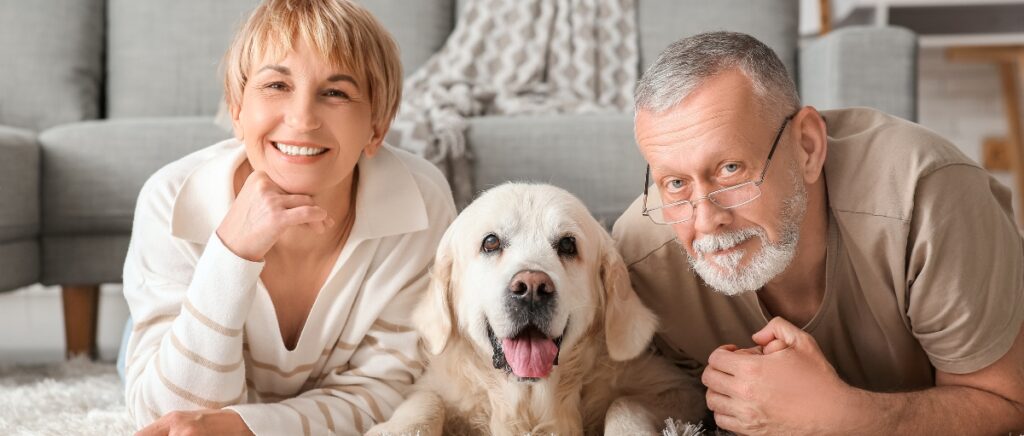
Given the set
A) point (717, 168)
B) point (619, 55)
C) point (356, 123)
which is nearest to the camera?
point (717, 168)

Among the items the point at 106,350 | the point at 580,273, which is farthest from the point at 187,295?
the point at 106,350

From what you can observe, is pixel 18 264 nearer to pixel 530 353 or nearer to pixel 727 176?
pixel 530 353

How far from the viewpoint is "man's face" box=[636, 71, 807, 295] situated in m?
1.45

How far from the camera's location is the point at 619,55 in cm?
340

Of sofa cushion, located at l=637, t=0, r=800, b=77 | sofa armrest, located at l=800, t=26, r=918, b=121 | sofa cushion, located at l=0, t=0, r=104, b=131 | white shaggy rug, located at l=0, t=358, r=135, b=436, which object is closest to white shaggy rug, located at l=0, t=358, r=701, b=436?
white shaggy rug, located at l=0, t=358, r=135, b=436

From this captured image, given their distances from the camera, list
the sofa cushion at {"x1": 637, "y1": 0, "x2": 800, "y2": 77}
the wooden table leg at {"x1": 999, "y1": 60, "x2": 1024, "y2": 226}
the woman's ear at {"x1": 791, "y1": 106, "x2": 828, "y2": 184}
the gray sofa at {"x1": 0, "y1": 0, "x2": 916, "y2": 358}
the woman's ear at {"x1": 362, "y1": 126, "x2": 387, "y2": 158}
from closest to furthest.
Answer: the woman's ear at {"x1": 791, "y1": 106, "x2": 828, "y2": 184} < the woman's ear at {"x1": 362, "y1": 126, "x2": 387, "y2": 158} < the gray sofa at {"x1": 0, "y1": 0, "x2": 916, "y2": 358} < the sofa cushion at {"x1": 637, "y1": 0, "x2": 800, "y2": 77} < the wooden table leg at {"x1": 999, "y1": 60, "x2": 1024, "y2": 226}

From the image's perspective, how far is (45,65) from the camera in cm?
327

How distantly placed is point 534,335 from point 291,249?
59 centimetres

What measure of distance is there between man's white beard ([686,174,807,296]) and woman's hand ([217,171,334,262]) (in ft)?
2.35

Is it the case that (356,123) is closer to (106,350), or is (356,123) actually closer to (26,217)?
(26,217)

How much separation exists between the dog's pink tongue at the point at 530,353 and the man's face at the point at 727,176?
0.32 metres

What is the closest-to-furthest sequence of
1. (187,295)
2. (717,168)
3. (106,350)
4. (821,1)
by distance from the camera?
(717,168) → (187,295) → (106,350) → (821,1)

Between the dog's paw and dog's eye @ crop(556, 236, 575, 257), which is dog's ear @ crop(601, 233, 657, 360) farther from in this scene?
the dog's paw

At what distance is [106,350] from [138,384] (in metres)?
1.75
